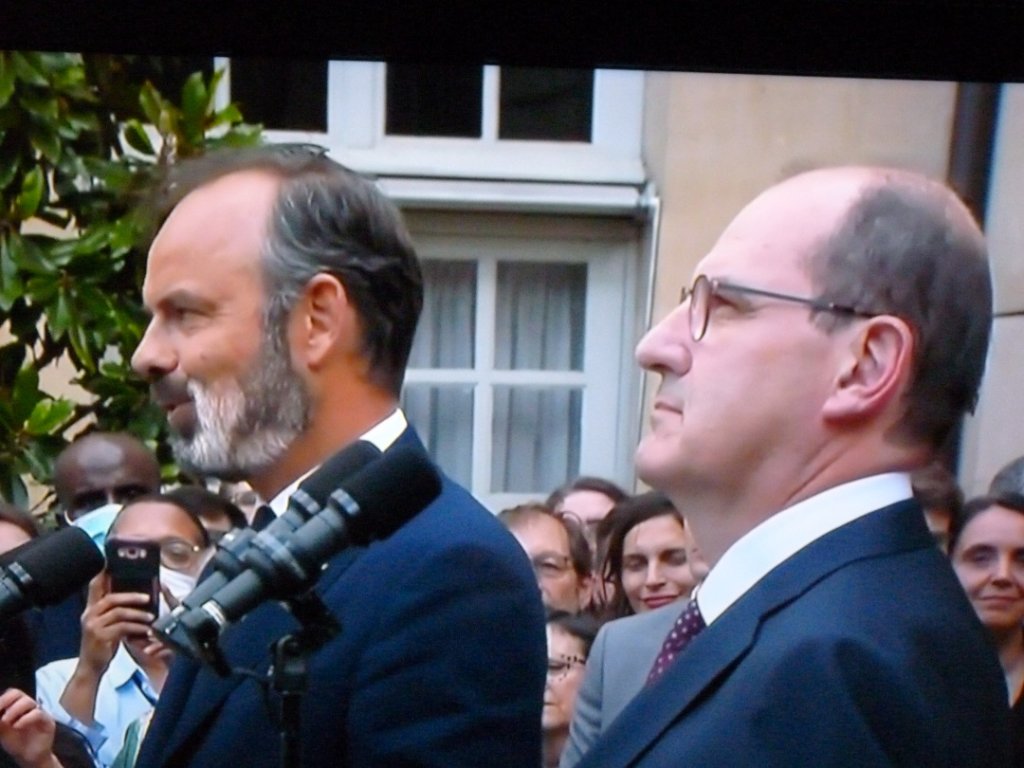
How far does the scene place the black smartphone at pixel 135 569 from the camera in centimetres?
356

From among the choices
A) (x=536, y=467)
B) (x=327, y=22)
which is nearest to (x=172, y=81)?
(x=536, y=467)

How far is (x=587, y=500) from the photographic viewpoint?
589cm

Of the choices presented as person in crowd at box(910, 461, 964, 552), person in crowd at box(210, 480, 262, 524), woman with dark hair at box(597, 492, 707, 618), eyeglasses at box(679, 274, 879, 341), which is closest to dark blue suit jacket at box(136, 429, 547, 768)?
eyeglasses at box(679, 274, 879, 341)

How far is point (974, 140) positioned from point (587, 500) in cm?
233

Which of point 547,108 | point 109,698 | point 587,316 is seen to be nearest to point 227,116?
point 109,698

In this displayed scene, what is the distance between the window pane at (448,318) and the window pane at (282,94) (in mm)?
880

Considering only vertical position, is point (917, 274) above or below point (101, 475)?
above

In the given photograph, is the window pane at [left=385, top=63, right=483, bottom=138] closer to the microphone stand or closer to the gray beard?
the gray beard

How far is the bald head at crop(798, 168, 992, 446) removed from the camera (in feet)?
6.16

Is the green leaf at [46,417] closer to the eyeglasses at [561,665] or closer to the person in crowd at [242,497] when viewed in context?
the person in crowd at [242,497]

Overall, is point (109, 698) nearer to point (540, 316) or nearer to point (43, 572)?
point (43, 572)

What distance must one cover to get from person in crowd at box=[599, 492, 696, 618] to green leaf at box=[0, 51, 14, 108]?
8.23 ft

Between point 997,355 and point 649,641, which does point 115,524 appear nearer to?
point 649,641

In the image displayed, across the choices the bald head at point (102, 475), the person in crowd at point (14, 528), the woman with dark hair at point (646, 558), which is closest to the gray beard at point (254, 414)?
the person in crowd at point (14, 528)
